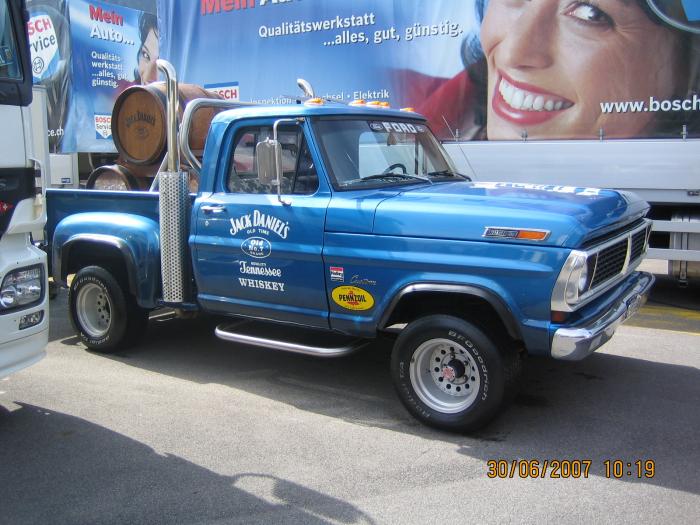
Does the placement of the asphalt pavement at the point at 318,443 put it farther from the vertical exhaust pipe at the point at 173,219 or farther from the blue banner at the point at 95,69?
the blue banner at the point at 95,69

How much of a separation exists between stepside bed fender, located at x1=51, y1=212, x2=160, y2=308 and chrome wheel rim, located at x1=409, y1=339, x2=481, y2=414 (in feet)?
8.16

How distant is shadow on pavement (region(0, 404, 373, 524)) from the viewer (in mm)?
3547

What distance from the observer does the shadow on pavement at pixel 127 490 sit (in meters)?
3.55

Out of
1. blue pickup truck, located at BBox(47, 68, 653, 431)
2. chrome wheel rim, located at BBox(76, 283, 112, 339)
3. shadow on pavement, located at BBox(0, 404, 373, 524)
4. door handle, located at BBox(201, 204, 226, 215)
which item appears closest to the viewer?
shadow on pavement, located at BBox(0, 404, 373, 524)

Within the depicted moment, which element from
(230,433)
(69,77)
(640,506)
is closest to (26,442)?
(230,433)

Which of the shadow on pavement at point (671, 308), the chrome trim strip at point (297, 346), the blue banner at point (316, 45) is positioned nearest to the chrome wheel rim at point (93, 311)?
the chrome trim strip at point (297, 346)

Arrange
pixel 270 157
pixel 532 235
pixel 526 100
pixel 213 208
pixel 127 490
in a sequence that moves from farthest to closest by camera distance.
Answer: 1. pixel 526 100
2. pixel 213 208
3. pixel 270 157
4. pixel 532 235
5. pixel 127 490

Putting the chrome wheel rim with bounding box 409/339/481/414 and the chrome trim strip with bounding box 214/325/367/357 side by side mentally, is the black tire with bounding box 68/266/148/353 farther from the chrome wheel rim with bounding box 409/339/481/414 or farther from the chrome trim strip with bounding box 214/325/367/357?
the chrome wheel rim with bounding box 409/339/481/414

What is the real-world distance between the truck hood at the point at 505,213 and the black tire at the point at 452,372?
23.2 inches

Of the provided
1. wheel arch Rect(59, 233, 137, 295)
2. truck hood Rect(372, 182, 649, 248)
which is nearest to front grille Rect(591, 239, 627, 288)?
truck hood Rect(372, 182, 649, 248)

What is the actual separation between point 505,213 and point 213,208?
2.31 meters

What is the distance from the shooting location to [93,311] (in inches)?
253

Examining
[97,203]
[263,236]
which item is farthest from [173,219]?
[97,203]

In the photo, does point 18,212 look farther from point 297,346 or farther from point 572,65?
point 572,65
